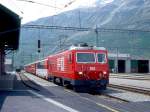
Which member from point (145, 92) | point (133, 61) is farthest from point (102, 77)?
point (133, 61)

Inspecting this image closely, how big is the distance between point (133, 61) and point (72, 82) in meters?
78.9

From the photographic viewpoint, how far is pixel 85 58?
26.7 metres

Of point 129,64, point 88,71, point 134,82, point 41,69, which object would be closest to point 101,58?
point 88,71

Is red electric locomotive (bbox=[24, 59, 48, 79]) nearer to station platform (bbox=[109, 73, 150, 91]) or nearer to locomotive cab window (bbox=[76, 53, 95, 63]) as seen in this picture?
station platform (bbox=[109, 73, 150, 91])

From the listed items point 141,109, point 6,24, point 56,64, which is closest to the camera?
point 141,109

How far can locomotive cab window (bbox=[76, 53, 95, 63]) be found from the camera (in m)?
26.5

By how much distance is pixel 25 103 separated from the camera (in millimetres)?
18375

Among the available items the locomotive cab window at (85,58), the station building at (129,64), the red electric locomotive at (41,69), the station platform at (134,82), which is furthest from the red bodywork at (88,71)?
the station building at (129,64)

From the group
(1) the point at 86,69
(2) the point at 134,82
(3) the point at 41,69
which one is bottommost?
(2) the point at 134,82

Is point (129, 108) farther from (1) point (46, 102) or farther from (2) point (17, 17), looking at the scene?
(2) point (17, 17)

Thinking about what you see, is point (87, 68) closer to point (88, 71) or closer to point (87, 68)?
point (87, 68)

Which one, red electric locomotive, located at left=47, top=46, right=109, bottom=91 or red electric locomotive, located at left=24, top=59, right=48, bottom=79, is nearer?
red electric locomotive, located at left=47, top=46, right=109, bottom=91

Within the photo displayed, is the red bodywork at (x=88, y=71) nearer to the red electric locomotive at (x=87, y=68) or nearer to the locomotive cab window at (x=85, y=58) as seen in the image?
the red electric locomotive at (x=87, y=68)

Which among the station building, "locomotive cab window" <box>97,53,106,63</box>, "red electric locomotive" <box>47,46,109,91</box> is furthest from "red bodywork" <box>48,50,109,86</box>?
the station building
